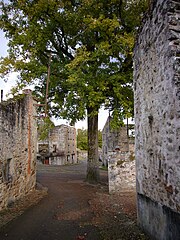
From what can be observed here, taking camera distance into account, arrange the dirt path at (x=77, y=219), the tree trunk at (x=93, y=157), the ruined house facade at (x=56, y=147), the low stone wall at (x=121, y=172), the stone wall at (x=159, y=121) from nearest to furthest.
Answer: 1. the stone wall at (x=159, y=121)
2. the dirt path at (x=77, y=219)
3. the low stone wall at (x=121, y=172)
4. the tree trunk at (x=93, y=157)
5. the ruined house facade at (x=56, y=147)

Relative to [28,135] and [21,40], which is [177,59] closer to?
[28,135]

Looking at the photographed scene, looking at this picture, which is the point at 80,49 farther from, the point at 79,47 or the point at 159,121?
the point at 159,121

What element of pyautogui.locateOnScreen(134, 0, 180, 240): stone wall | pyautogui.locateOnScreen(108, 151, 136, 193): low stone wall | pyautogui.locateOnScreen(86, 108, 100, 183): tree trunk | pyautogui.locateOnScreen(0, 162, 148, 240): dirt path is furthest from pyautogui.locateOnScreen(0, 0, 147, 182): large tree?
pyautogui.locateOnScreen(134, 0, 180, 240): stone wall

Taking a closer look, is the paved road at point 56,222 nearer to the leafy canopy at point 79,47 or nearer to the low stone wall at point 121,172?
the low stone wall at point 121,172

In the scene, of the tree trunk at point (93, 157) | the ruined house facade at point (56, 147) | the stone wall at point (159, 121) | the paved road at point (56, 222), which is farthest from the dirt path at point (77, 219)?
the ruined house facade at point (56, 147)

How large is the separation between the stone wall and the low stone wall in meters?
5.54

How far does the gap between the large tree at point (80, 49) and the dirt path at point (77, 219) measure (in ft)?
15.1

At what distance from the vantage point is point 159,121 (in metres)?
5.51

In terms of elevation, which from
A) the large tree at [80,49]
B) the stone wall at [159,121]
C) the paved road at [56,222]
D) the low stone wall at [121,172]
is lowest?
the paved road at [56,222]

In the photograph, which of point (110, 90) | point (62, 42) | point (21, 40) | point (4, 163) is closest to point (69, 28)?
point (62, 42)

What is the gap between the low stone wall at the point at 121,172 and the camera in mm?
12656

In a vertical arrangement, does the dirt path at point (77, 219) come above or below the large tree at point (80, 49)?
below

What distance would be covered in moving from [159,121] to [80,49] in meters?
9.15

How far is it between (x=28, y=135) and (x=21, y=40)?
531 cm
